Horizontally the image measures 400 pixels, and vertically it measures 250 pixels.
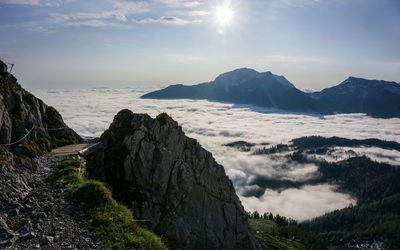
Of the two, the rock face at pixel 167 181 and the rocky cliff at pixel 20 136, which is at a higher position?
the rocky cliff at pixel 20 136

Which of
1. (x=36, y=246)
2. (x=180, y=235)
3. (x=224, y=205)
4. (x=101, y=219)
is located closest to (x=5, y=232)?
(x=36, y=246)

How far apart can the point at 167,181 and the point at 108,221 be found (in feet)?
63.7

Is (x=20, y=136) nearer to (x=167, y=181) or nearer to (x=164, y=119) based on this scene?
(x=167, y=181)

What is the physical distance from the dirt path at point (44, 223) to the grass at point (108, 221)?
0.58m

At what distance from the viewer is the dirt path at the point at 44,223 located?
1152cm

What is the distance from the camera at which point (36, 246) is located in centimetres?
1117

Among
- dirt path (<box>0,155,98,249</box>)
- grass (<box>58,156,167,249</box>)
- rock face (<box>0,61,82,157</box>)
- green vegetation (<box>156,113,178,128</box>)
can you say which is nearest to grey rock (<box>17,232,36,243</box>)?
dirt path (<box>0,155,98,249</box>)

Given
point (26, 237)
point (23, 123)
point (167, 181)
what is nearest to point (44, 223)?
point (26, 237)

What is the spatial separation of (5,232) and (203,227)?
3429 cm

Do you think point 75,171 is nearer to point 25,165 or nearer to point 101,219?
point 25,165

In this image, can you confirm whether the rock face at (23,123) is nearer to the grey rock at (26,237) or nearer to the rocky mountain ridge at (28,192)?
the rocky mountain ridge at (28,192)

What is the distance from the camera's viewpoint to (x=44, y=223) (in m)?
13.1

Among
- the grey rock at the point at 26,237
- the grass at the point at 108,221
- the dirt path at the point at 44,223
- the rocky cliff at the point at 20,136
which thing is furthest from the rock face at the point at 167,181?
the grey rock at the point at 26,237

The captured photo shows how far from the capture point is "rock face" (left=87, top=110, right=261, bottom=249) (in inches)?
1143
